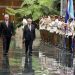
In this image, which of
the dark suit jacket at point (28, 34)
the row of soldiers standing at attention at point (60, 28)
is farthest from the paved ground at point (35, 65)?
the row of soldiers standing at attention at point (60, 28)

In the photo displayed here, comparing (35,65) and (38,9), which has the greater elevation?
(38,9)

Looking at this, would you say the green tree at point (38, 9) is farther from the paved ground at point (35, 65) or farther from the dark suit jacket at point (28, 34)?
the paved ground at point (35, 65)

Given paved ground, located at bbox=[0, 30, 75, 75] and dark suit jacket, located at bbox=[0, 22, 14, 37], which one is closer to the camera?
paved ground, located at bbox=[0, 30, 75, 75]

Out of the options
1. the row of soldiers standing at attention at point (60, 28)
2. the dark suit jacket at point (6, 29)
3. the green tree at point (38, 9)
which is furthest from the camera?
the green tree at point (38, 9)

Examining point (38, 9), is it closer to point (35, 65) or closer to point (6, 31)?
point (6, 31)

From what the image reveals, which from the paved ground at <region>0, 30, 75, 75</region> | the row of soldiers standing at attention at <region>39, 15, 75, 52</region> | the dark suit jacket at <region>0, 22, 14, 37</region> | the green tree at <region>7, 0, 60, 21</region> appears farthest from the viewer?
the green tree at <region>7, 0, 60, 21</region>

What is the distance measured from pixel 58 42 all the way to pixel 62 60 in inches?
310

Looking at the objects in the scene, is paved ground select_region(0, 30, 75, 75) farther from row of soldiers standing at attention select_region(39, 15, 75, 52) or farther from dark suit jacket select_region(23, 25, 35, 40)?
row of soldiers standing at attention select_region(39, 15, 75, 52)

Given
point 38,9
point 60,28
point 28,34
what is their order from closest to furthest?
point 28,34, point 60,28, point 38,9

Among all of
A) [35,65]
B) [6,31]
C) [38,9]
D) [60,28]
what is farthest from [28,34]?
[38,9]

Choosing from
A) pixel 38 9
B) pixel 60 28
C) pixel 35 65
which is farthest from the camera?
pixel 38 9

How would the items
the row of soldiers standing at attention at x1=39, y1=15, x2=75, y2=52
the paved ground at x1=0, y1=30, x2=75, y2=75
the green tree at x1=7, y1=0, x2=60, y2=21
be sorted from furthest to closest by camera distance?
1. the green tree at x1=7, y1=0, x2=60, y2=21
2. the row of soldiers standing at attention at x1=39, y1=15, x2=75, y2=52
3. the paved ground at x1=0, y1=30, x2=75, y2=75

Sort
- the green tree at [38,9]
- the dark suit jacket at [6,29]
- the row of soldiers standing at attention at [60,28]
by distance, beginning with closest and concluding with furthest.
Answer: the dark suit jacket at [6,29] → the row of soldiers standing at attention at [60,28] → the green tree at [38,9]

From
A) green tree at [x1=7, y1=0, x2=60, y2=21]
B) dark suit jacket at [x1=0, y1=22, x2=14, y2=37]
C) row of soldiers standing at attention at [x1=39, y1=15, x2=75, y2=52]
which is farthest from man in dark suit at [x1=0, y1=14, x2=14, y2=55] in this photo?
green tree at [x1=7, y1=0, x2=60, y2=21]
